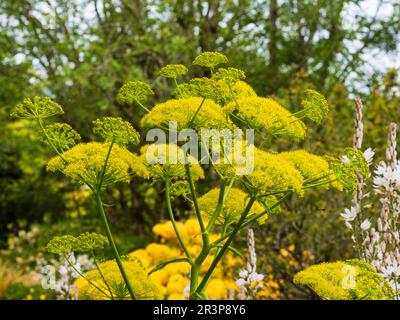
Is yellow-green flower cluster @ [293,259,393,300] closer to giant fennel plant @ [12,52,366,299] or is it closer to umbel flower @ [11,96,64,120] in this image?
giant fennel plant @ [12,52,366,299]

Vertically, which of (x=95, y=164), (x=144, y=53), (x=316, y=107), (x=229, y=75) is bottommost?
(x=95, y=164)

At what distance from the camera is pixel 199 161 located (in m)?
2.15

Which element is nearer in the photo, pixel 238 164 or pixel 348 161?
pixel 238 164

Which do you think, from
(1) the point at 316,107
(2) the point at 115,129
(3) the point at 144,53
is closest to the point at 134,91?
(2) the point at 115,129

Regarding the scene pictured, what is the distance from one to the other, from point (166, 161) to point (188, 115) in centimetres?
17

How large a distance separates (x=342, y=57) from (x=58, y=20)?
532cm

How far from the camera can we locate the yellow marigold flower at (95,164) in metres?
2.05

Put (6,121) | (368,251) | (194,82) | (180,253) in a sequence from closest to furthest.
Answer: (194,82)
(368,251)
(180,253)
(6,121)

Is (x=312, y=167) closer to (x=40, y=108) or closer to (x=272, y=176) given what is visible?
(x=272, y=176)

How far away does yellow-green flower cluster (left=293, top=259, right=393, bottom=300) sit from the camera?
203 cm

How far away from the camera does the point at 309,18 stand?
12086 mm

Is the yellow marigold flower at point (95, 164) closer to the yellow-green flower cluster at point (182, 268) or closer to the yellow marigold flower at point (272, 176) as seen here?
the yellow marigold flower at point (272, 176)
